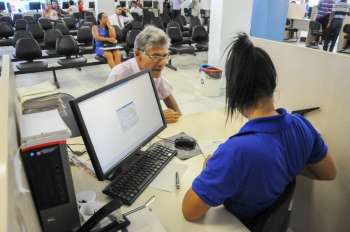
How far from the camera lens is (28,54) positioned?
449 centimetres

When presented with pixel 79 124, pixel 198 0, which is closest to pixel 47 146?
pixel 79 124

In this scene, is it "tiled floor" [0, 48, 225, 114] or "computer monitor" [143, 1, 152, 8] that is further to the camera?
"computer monitor" [143, 1, 152, 8]

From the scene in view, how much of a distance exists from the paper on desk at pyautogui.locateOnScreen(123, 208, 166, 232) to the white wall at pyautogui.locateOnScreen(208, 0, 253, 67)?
3437 millimetres

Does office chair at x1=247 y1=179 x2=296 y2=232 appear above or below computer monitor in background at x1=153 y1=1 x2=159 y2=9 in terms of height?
below

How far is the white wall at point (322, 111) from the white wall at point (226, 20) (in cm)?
262

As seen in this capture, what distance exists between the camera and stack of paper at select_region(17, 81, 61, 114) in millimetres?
1103

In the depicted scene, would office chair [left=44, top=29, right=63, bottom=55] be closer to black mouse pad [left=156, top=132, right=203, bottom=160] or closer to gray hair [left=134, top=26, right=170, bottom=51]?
gray hair [left=134, top=26, right=170, bottom=51]

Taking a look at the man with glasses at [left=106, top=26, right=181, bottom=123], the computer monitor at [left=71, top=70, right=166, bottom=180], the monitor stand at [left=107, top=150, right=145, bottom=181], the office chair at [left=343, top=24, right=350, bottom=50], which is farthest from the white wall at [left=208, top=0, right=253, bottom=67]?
the monitor stand at [left=107, top=150, right=145, bottom=181]

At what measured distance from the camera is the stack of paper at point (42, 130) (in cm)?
76

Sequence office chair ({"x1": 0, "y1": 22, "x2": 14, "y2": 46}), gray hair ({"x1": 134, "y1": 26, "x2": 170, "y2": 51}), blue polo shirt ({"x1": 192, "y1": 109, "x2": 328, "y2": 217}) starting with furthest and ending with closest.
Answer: office chair ({"x1": 0, "y1": 22, "x2": 14, "y2": 46})
gray hair ({"x1": 134, "y1": 26, "x2": 170, "y2": 51})
blue polo shirt ({"x1": 192, "y1": 109, "x2": 328, "y2": 217})

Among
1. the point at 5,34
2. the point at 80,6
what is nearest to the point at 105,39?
the point at 5,34

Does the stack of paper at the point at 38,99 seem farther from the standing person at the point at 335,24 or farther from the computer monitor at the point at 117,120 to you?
the standing person at the point at 335,24

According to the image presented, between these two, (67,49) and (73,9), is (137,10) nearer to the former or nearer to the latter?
(73,9)

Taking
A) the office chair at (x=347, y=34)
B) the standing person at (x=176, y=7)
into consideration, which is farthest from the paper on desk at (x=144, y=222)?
the standing person at (x=176, y=7)
